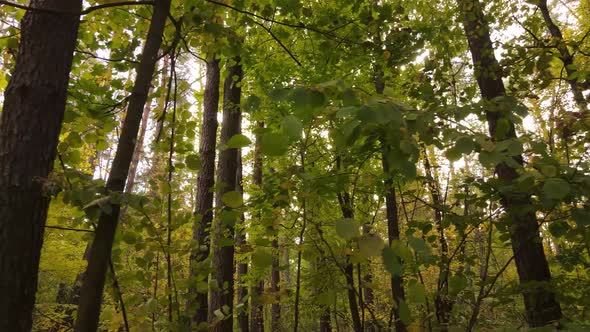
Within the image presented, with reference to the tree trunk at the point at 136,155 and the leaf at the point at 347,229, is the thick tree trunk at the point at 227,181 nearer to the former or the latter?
the leaf at the point at 347,229

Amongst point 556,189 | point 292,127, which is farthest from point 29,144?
point 556,189

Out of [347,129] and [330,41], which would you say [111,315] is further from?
[330,41]

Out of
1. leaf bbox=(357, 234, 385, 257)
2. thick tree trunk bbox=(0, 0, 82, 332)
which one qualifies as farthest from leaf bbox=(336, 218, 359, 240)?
thick tree trunk bbox=(0, 0, 82, 332)

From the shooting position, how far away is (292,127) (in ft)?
3.58

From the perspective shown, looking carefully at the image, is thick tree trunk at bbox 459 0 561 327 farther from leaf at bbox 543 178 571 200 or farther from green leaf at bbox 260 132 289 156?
green leaf at bbox 260 132 289 156

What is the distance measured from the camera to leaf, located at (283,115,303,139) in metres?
1.07

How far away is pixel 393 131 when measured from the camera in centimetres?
125

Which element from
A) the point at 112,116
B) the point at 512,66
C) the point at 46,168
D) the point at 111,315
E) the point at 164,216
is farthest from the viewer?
the point at 512,66

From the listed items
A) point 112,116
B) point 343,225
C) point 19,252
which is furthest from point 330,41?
point 19,252

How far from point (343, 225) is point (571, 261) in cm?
189

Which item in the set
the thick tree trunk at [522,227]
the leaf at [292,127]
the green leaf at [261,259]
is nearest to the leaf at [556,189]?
the thick tree trunk at [522,227]

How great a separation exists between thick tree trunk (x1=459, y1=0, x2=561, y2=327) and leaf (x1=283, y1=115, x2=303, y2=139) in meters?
1.24

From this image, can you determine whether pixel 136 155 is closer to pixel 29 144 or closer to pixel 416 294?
pixel 29 144

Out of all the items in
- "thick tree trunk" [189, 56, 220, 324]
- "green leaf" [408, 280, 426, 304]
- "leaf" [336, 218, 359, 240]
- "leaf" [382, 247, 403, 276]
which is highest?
"thick tree trunk" [189, 56, 220, 324]
